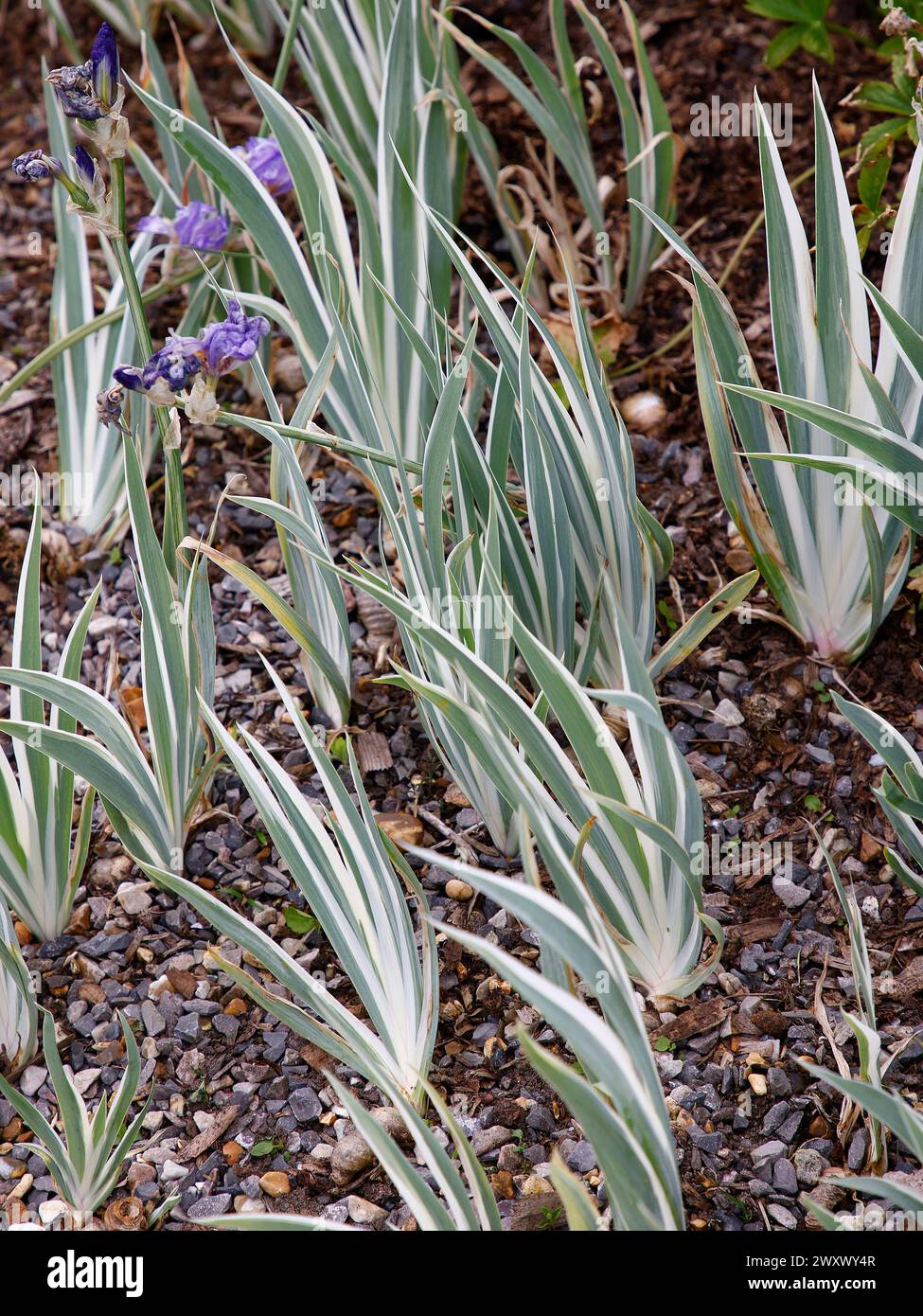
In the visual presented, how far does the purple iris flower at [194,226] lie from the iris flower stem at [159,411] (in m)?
0.40

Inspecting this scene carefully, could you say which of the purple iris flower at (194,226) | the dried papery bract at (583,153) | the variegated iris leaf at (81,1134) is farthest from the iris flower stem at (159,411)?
the dried papery bract at (583,153)

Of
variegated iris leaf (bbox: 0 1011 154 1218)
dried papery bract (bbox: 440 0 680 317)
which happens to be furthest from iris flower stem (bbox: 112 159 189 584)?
dried papery bract (bbox: 440 0 680 317)

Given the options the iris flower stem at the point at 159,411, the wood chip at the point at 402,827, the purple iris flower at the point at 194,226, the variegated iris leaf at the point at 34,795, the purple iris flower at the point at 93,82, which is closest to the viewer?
the purple iris flower at the point at 93,82

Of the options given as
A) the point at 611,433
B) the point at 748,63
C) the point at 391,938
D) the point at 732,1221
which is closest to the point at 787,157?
the point at 748,63

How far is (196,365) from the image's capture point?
1.12 m

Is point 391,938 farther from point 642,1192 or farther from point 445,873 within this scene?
point 642,1192

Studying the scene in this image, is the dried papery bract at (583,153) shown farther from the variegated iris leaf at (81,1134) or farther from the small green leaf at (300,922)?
the variegated iris leaf at (81,1134)

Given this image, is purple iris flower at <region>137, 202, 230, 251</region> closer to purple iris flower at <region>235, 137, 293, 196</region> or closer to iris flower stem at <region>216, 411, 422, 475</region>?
purple iris flower at <region>235, 137, 293, 196</region>

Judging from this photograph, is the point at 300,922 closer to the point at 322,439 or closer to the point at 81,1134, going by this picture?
the point at 81,1134

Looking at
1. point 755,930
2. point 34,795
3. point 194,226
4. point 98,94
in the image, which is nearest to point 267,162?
point 194,226

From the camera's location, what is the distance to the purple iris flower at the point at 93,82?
104cm

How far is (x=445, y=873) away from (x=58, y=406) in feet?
3.18

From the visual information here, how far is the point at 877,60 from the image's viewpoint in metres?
2.11
